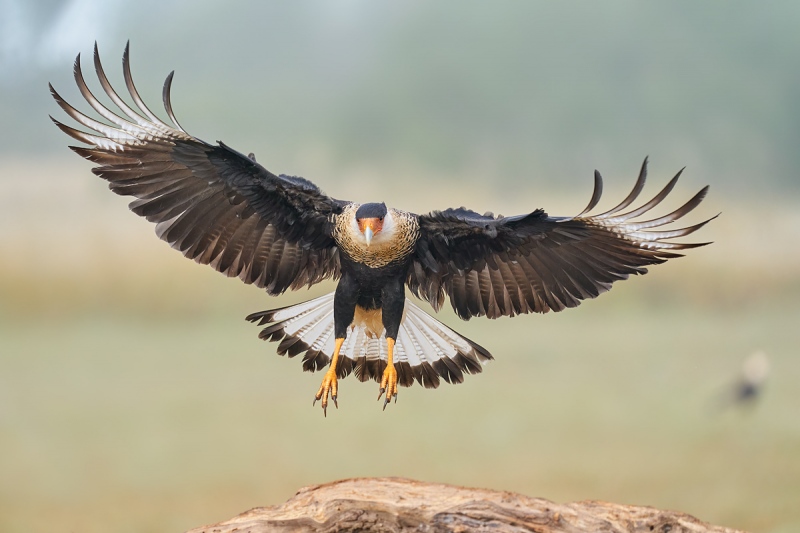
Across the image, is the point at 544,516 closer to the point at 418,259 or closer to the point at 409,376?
the point at 409,376

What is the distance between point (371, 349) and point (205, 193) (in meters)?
1.02

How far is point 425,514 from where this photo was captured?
9.99ft

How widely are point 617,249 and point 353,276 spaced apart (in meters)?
1.09

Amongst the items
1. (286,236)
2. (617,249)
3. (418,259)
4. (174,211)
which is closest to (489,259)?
(418,259)

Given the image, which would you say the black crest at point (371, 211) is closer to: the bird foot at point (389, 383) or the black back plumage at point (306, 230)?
the black back plumage at point (306, 230)

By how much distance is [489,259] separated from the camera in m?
3.56

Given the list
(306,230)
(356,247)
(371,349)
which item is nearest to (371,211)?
(356,247)

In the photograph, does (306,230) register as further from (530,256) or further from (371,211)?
(530,256)

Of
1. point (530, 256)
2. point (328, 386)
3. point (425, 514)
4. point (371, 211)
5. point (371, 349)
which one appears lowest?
point (425, 514)

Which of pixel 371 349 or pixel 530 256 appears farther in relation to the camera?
pixel 371 349

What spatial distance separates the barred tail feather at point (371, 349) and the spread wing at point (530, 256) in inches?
6.7

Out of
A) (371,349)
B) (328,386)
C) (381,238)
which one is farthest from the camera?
(371,349)

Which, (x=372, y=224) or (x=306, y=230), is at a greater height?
(x=306, y=230)

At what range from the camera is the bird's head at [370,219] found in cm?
310
